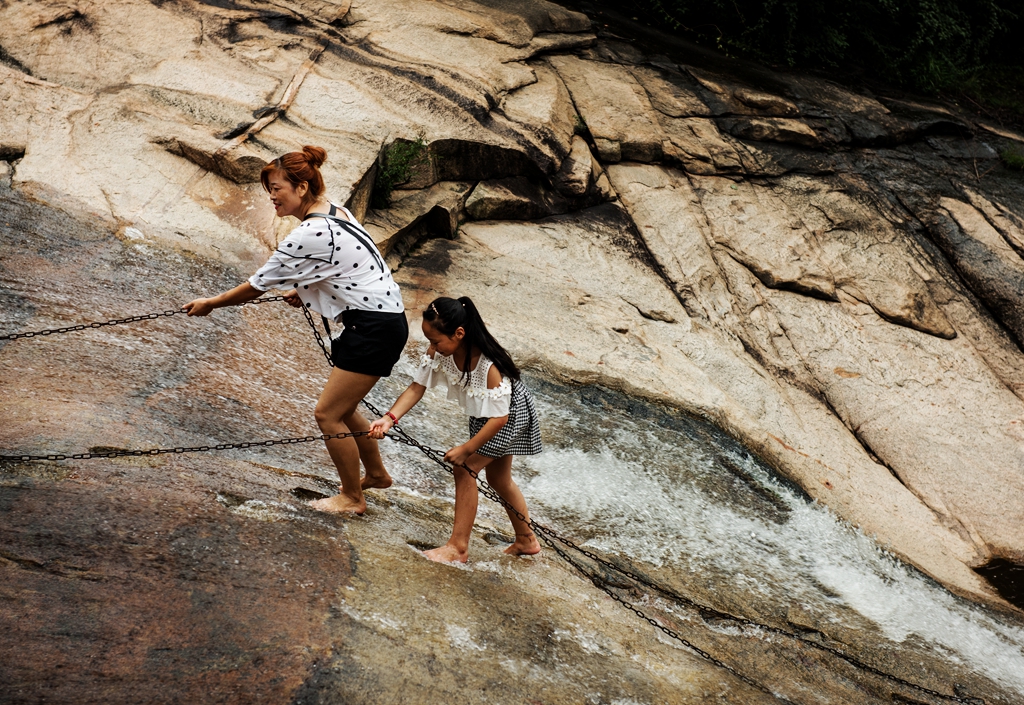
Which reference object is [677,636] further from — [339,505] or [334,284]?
[334,284]

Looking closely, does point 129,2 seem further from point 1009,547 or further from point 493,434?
point 1009,547

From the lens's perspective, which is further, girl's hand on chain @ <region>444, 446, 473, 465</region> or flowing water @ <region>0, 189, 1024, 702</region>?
flowing water @ <region>0, 189, 1024, 702</region>

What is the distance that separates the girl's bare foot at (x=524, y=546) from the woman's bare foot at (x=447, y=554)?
17.1 inches

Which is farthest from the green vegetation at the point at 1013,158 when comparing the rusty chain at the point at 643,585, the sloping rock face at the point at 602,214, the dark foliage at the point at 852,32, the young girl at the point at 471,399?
the young girl at the point at 471,399

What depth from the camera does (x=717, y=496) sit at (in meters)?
6.21

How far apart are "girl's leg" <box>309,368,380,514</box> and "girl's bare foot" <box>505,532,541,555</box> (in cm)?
87

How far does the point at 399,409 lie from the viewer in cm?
397


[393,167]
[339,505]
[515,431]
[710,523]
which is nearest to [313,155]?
[515,431]

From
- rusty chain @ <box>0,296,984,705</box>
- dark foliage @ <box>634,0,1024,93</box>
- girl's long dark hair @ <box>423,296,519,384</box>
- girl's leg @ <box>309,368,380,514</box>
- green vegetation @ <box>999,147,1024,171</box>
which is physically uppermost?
dark foliage @ <box>634,0,1024,93</box>

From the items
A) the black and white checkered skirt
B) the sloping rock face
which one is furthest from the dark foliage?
the black and white checkered skirt

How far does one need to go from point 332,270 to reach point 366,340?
1.12 feet

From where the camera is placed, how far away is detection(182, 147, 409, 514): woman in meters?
3.72

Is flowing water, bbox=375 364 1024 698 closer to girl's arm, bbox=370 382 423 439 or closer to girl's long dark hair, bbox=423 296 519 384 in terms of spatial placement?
girl's arm, bbox=370 382 423 439

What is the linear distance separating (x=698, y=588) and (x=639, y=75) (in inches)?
299
